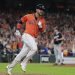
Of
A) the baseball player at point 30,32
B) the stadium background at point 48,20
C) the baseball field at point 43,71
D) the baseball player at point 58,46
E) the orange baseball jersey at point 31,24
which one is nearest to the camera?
the baseball player at point 30,32

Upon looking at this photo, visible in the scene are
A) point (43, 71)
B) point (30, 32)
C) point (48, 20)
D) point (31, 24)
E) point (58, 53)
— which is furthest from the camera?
point (48, 20)

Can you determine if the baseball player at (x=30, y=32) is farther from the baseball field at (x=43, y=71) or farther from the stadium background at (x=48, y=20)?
the stadium background at (x=48, y=20)

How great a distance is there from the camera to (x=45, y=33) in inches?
1158

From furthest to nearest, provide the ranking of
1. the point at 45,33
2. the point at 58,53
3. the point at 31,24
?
1. the point at 45,33
2. the point at 58,53
3. the point at 31,24

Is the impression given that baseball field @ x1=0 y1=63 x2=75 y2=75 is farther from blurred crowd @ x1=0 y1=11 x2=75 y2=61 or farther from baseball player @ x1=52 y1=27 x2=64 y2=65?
blurred crowd @ x1=0 y1=11 x2=75 y2=61

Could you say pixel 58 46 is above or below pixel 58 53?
above

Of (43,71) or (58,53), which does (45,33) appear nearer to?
(58,53)

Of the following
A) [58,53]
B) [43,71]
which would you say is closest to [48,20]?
[58,53]

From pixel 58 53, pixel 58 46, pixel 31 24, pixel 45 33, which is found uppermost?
pixel 31 24

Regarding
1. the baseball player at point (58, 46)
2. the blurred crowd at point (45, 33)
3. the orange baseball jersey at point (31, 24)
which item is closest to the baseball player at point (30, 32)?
the orange baseball jersey at point (31, 24)

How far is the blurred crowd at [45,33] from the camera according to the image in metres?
26.0

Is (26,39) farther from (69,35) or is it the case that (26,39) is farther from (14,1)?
(14,1)

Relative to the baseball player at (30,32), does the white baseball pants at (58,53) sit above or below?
below

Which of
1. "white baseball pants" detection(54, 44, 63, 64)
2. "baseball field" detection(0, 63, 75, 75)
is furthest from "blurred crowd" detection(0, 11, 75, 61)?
"baseball field" detection(0, 63, 75, 75)
